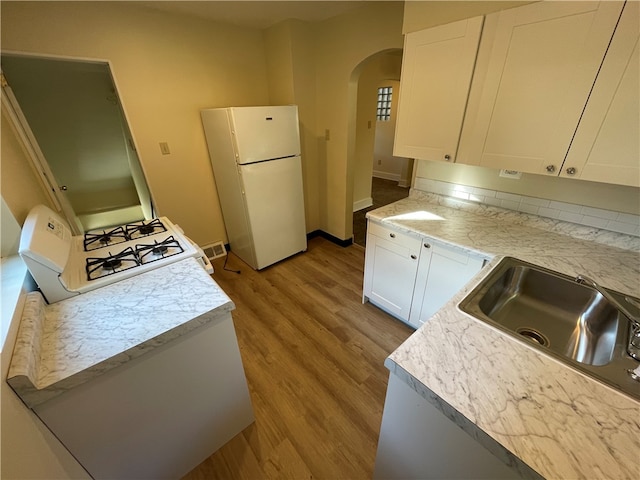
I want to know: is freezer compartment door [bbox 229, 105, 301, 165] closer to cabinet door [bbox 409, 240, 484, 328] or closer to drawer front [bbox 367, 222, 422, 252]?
drawer front [bbox 367, 222, 422, 252]

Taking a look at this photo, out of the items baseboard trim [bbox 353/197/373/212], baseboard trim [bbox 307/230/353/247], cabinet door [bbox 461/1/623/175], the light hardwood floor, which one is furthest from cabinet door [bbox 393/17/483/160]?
baseboard trim [bbox 353/197/373/212]

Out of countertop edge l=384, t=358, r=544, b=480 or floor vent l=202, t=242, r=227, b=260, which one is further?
floor vent l=202, t=242, r=227, b=260

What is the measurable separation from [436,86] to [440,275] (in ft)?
3.66

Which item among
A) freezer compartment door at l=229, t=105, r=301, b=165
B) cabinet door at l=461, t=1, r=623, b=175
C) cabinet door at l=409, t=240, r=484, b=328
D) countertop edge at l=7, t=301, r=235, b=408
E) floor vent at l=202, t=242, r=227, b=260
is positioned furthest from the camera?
floor vent at l=202, t=242, r=227, b=260

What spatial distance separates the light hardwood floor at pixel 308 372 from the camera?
130 cm

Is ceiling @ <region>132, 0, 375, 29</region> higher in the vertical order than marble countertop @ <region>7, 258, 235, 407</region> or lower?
higher

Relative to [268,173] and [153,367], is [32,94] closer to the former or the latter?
[268,173]

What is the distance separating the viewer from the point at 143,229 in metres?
1.70

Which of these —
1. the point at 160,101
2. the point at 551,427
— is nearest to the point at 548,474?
the point at 551,427

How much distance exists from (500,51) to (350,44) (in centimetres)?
151

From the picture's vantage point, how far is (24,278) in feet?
3.29

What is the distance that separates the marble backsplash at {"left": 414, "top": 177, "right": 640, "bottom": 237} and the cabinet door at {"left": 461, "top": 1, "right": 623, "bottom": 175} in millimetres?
436

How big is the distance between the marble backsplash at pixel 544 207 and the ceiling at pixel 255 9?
1.61 m

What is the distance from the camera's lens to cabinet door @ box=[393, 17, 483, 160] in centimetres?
134
